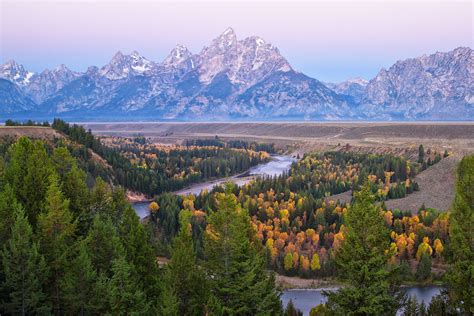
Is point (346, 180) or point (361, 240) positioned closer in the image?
point (361, 240)

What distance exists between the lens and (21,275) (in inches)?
1602

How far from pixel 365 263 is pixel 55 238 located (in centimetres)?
2859

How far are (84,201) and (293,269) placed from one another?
48.2 m

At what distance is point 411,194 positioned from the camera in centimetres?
14375

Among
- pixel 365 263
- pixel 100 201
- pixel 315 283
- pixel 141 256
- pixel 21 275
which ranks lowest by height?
pixel 315 283

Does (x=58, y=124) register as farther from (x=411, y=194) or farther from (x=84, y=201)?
(x=84, y=201)

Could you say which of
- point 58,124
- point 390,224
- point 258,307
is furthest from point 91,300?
point 58,124

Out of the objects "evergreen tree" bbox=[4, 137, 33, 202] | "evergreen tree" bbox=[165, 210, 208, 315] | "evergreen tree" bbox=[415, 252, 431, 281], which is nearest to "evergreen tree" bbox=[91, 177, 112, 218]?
"evergreen tree" bbox=[4, 137, 33, 202]

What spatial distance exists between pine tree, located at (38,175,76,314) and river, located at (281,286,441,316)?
42334 mm

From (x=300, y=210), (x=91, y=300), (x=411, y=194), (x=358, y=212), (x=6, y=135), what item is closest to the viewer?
(x=358, y=212)

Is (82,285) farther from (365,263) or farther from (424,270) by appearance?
(424,270)

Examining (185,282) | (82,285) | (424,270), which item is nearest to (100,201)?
(82,285)

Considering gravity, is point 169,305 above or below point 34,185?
below

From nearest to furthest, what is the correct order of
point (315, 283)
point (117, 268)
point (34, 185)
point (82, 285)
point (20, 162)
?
point (117, 268) < point (82, 285) < point (34, 185) < point (20, 162) < point (315, 283)
